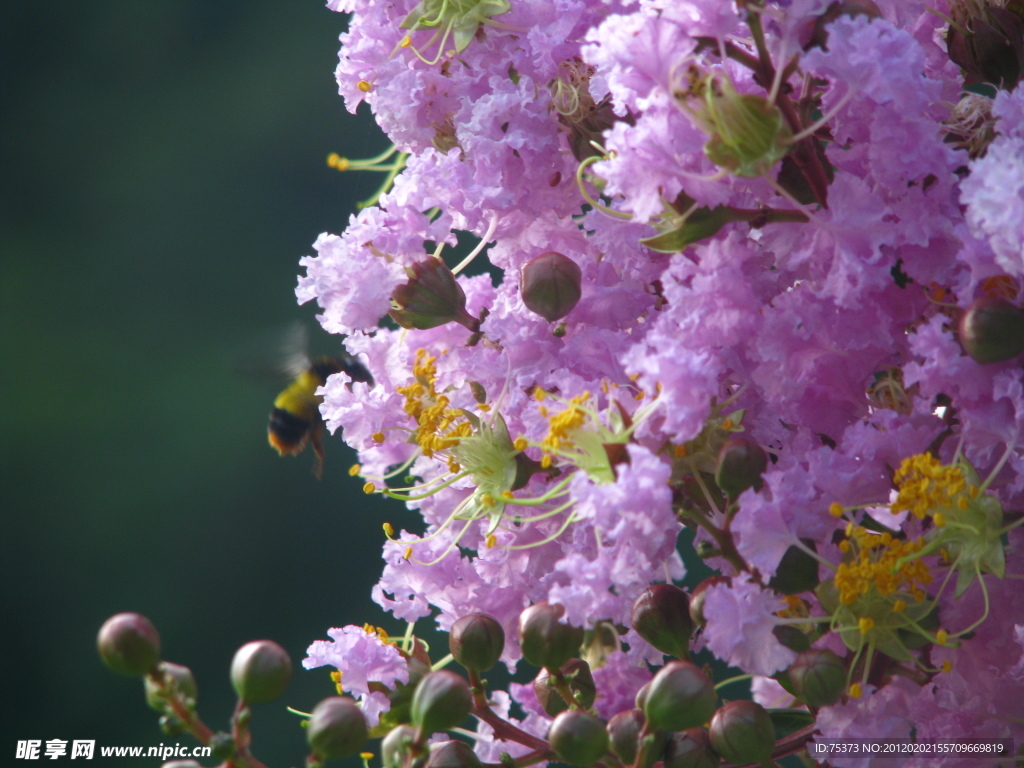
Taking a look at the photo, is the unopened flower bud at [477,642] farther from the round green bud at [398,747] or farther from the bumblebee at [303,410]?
the bumblebee at [303,410]

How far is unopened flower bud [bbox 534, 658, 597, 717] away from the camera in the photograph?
642 mm

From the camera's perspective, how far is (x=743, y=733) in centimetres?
56

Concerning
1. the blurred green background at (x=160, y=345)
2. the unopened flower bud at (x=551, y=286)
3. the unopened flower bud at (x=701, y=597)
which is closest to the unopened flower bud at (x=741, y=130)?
the unopened flower bud at (x=551, y=286)

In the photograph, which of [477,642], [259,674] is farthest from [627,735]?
A: [259,674]

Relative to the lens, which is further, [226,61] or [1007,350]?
[226,61]

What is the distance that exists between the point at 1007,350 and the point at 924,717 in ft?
0.73

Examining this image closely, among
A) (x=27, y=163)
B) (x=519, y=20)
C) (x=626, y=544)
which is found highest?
(x=27, y=163)

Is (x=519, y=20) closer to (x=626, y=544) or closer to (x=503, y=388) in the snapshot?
(x=503, y=388)

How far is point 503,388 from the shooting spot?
0.64 meters

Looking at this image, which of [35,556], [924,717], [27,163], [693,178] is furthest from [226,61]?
[924,717]

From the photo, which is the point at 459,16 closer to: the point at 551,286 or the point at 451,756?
the point at 551,286

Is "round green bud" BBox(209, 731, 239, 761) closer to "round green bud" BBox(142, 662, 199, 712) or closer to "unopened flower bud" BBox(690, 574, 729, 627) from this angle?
"round green bud" BBox(142, 662, 199, 712)

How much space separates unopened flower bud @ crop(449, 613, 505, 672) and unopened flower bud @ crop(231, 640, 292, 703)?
0.43 feet

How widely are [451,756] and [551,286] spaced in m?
0.27
